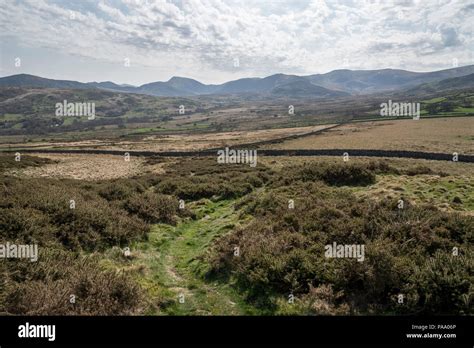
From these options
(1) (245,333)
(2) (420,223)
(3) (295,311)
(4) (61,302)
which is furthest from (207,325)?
Answer: (2) (420,223)

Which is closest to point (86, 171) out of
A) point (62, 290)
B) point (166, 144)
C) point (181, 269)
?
point (181, 269)

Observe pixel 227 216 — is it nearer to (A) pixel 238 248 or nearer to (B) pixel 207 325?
(A) pixel 238 248

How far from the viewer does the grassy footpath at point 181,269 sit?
10.6 m

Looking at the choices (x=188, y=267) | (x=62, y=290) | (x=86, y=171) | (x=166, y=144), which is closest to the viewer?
(x=62, y=290)

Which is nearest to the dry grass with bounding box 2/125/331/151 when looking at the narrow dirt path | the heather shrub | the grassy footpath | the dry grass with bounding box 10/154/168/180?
the dry grass with bounding box 10/154/168/180

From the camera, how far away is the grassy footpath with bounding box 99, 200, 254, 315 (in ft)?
34.8

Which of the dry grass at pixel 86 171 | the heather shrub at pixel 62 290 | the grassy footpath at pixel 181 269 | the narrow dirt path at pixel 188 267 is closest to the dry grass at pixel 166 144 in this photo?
the dry grass at pixel 86 171

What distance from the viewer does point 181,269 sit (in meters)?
14.0

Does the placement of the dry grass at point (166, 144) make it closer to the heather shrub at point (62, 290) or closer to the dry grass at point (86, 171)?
the dry grass at point (86, 171)

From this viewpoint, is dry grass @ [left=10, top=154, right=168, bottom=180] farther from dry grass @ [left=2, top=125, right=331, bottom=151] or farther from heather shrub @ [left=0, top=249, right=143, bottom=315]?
heather shrub @ [left=0, top=249, right=143, bottom=315]

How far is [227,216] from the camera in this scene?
70.1 ft

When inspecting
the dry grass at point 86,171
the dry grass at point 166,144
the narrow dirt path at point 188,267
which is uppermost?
the dry grass at point 166,144

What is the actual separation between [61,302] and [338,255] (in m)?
9.16

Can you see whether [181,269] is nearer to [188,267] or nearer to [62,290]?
[188,267]
